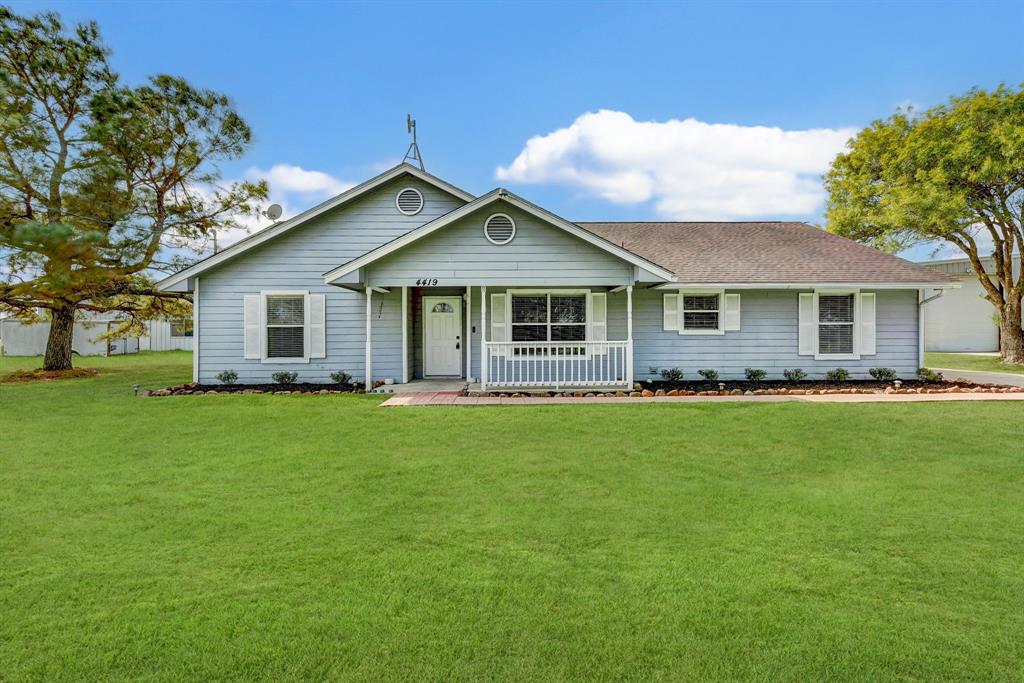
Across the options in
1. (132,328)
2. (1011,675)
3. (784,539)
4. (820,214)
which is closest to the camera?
(1011,675)

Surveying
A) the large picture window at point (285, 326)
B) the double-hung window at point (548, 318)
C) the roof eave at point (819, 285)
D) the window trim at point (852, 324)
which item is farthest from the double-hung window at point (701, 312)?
the large picture window at point (285, 326)

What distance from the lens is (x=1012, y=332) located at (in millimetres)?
18844

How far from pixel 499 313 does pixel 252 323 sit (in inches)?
233

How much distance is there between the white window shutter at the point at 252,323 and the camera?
12797 mm

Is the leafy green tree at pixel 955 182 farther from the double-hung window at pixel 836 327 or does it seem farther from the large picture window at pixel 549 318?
the large picture window at pixel 549 318

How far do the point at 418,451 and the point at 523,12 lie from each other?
41.3 ft

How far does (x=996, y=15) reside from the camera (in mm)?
13844

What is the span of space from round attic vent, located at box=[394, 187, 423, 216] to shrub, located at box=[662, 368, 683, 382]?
7232 mm

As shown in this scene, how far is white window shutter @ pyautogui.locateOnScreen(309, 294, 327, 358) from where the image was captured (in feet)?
42.4

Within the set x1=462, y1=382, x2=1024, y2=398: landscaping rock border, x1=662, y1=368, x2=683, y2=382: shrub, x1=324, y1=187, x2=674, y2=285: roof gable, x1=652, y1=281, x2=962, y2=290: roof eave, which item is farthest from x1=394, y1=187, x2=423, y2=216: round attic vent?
x1=662, y1=368, x2=683, y2=382: shrub

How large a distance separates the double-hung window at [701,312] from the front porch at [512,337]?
1.54 meters

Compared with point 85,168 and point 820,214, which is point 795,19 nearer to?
point 820,214

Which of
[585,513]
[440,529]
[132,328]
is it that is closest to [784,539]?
[585,513]

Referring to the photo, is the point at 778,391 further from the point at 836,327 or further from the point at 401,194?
the point at 401,194
